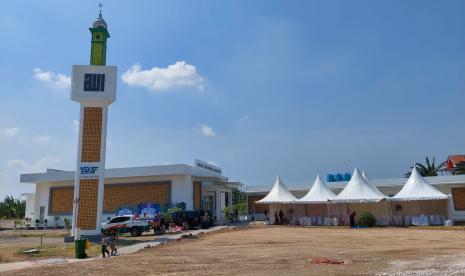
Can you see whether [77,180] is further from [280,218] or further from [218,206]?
[218,206]

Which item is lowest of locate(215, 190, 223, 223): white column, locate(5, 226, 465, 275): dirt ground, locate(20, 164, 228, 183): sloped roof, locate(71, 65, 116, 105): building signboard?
locate(5, 226, 465, 275): dirt ground

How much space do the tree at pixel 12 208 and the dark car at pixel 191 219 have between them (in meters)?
37.3

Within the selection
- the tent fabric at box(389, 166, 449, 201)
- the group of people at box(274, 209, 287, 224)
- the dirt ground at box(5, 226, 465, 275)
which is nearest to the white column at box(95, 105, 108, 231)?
the dirt ground at box(5, 226, 465, 275)

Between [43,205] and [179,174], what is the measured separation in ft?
51.8

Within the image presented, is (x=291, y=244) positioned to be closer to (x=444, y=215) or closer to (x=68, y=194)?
(x=444, y=215)

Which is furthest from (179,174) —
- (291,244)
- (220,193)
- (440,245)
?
(440,245)

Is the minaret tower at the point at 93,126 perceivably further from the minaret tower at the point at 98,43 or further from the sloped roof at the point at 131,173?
the sloped roof at the point at 131,173

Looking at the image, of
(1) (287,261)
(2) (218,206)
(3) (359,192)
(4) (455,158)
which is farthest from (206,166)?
(4) (455,158)

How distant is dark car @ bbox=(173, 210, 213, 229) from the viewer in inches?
1312

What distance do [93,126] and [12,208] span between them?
42221 mm

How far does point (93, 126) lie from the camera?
2817 centimetres

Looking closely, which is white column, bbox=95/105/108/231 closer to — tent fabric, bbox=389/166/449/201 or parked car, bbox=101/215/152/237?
parked car, bbox=101/215/152/237

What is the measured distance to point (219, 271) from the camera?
1229 cm

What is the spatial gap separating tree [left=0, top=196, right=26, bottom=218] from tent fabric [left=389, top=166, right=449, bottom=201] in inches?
2013
